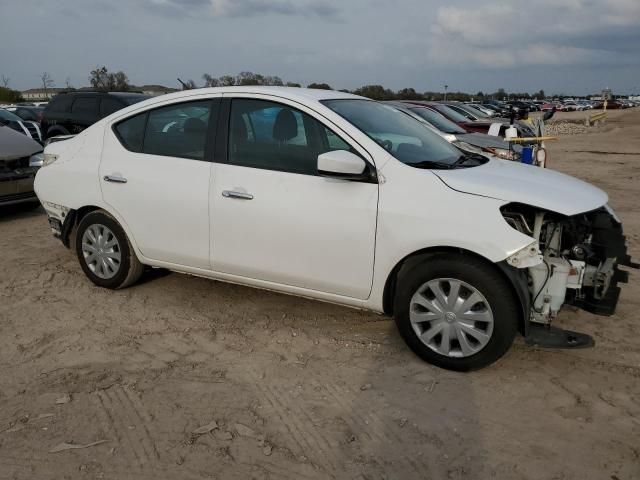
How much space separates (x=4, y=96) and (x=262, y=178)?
5711cm

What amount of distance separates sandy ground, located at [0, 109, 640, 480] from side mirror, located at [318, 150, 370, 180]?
1.28 metres

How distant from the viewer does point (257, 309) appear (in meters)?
4.57

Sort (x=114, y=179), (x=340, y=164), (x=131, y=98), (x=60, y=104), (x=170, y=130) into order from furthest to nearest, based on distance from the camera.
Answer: (x=60, y=104), (x=131, y=98), (x=114, y=179), (x=170, y=130), (x=340, y=164)

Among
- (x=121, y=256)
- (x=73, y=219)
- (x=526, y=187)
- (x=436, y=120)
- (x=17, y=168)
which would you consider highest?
(x=436, y=120)

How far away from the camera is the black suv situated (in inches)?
439

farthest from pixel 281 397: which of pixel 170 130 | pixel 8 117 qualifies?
pixel 8 117

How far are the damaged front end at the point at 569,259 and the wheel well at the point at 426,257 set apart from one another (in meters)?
0.11

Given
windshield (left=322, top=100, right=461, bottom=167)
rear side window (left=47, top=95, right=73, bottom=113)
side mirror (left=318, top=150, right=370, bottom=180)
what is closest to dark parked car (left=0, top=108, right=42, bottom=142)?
rear side window (left=47, top=95, right=73, bottom=113)

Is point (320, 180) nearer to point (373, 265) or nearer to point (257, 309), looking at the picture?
point (373, 265)

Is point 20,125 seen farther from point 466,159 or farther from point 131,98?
point 466,159

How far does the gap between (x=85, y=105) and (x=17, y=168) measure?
4.48m

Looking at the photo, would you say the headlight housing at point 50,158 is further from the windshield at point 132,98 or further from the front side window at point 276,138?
the windshield at point 132,98

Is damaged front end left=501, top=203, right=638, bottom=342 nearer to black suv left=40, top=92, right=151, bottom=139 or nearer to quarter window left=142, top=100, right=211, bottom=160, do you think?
quarter window left=142, top=100, right=211, bottom=160

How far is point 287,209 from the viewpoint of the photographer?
148 inches
